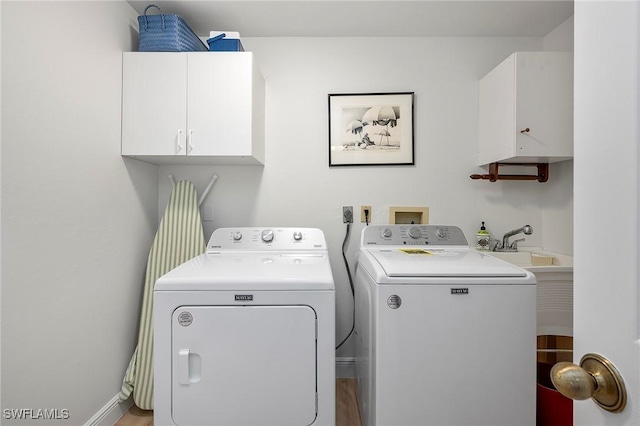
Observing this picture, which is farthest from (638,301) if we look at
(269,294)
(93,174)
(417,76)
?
(417,76)

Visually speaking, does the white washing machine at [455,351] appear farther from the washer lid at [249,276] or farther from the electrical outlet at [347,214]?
the electrical outlet at [347,214]

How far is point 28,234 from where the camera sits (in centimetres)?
134

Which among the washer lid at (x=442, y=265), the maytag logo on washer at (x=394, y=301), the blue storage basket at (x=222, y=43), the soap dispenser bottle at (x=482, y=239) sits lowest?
the maytag logo on washer at (x=394, y=301)

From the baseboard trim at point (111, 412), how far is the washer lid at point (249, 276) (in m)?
0.96

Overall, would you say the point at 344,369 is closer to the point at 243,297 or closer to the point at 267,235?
the point at 267,235

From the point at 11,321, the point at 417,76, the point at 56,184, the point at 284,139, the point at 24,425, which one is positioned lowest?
the point at 24,425

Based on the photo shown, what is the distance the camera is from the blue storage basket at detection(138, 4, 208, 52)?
195cm

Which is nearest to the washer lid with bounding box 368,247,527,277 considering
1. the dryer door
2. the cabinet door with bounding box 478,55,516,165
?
the dryer door

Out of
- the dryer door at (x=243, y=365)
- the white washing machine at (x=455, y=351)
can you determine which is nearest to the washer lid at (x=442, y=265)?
the white washing machine at (x=455, y=351)

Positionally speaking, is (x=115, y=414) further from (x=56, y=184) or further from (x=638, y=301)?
(x=638, y=301)

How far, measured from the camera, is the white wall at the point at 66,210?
4.21ft

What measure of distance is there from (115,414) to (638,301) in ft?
7.90

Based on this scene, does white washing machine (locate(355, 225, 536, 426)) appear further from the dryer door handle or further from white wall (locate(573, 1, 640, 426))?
white wall (locate(573, 1, 640, 426))

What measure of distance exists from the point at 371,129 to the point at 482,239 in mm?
1094
